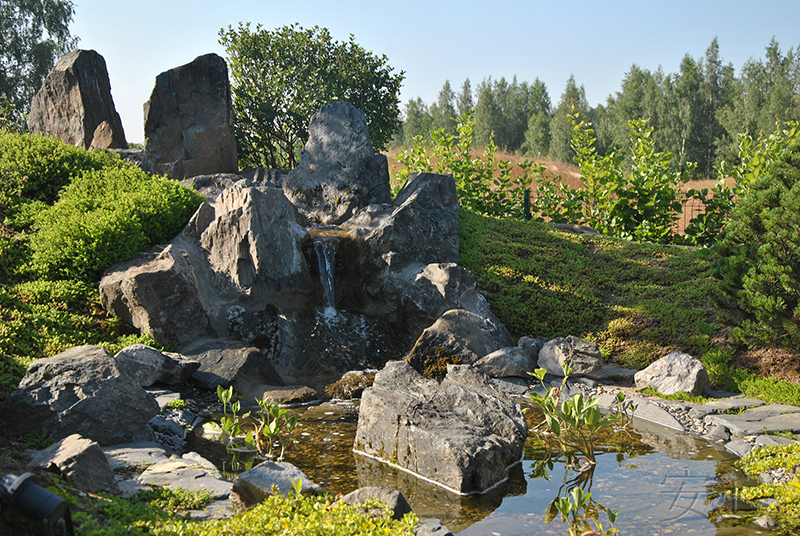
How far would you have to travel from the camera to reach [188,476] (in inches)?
178

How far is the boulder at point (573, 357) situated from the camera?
840 centimetres

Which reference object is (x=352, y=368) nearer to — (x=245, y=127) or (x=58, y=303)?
(x=58, y=303)

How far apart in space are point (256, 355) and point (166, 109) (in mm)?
9233

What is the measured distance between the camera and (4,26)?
32.2 metres

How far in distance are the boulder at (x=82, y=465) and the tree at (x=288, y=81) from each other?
14.9m

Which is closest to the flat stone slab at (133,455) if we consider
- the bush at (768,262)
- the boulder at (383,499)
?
the boulder at (383,499)

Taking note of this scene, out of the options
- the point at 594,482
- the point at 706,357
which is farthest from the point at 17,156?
the point at 706,357

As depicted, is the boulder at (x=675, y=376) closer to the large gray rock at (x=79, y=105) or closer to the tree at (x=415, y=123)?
the large gray rock at (x=79, y=105)

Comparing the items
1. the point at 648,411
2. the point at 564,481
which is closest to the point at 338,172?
the point at 648,411

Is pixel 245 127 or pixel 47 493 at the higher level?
pixel 245 127

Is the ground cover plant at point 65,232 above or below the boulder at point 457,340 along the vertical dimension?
above

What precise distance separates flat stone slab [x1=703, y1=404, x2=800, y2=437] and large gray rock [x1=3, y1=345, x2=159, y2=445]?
6.12 m

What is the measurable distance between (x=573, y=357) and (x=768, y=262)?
2861 mm

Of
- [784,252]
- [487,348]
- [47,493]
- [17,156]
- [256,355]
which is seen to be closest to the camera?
[47,493]
